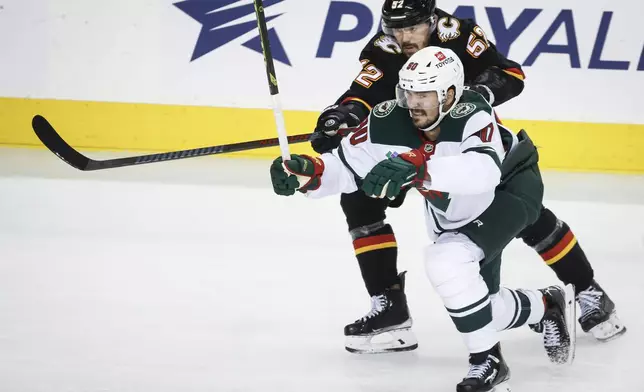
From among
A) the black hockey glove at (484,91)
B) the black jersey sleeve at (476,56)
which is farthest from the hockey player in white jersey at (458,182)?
the black jersey sleeve at (476,56)

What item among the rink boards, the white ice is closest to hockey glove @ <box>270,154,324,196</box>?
the white ice

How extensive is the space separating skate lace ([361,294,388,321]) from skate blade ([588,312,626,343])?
0.69 metres

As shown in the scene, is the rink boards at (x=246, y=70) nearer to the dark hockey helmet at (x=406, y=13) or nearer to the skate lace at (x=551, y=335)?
the dark hockey helmet at (x=406, y=13)

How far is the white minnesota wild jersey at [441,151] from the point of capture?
2502 millimetres

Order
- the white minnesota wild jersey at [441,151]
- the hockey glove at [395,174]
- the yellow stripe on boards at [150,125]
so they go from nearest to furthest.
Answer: the hockey glove at [395,174]
the white minnesota wild jersey at [441,151]
the yellow stripe on boards at [150,125]

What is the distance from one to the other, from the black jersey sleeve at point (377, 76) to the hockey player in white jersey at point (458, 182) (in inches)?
16.4

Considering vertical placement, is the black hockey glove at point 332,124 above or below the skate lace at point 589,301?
above

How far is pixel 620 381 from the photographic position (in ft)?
9.30

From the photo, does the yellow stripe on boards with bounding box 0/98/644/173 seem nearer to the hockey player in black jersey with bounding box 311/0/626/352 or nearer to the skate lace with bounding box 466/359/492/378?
the hockey player in black jersey with bounding box 311/0/626/352

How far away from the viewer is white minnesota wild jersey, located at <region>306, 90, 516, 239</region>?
250 centimetres

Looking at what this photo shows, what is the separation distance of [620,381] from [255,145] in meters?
1.30

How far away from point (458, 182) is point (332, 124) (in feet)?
2.41

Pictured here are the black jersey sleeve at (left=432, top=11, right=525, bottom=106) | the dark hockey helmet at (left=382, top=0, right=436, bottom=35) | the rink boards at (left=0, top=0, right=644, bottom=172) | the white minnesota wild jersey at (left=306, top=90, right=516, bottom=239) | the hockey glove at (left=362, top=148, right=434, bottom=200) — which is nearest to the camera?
the hockey glove at (left=362, top=148, right=434, bottom=200)

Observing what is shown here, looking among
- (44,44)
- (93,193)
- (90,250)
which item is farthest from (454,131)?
(44,44)
